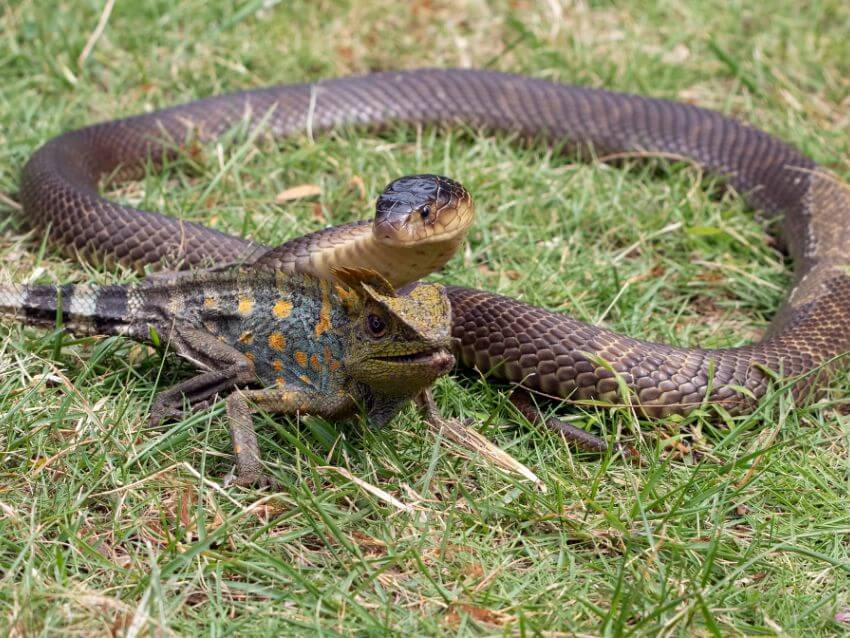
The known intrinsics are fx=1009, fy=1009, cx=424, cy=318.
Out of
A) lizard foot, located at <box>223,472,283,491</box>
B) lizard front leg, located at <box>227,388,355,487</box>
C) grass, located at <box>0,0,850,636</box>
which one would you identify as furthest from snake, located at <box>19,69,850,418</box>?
lizard foot, located at <box>223,472,283,491</box>

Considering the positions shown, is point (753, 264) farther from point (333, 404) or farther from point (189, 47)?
point (189, 47)

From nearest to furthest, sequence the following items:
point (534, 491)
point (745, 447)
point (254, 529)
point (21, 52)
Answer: point (254, 529)
point (534, 491)
point (745, 447)
point (21, 52)

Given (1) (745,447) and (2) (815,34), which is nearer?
(1) (745,447)

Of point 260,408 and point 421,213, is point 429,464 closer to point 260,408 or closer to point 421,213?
point 260,408

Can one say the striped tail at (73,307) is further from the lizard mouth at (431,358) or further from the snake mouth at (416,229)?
the lizard mouth at (431,358)

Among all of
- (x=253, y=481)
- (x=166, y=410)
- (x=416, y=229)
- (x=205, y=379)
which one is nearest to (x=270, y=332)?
(x=205, y=379)

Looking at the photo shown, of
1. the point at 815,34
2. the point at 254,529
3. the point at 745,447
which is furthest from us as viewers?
the point at 815,34

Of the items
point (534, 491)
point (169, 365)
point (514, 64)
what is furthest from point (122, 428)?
point (514, 64)
